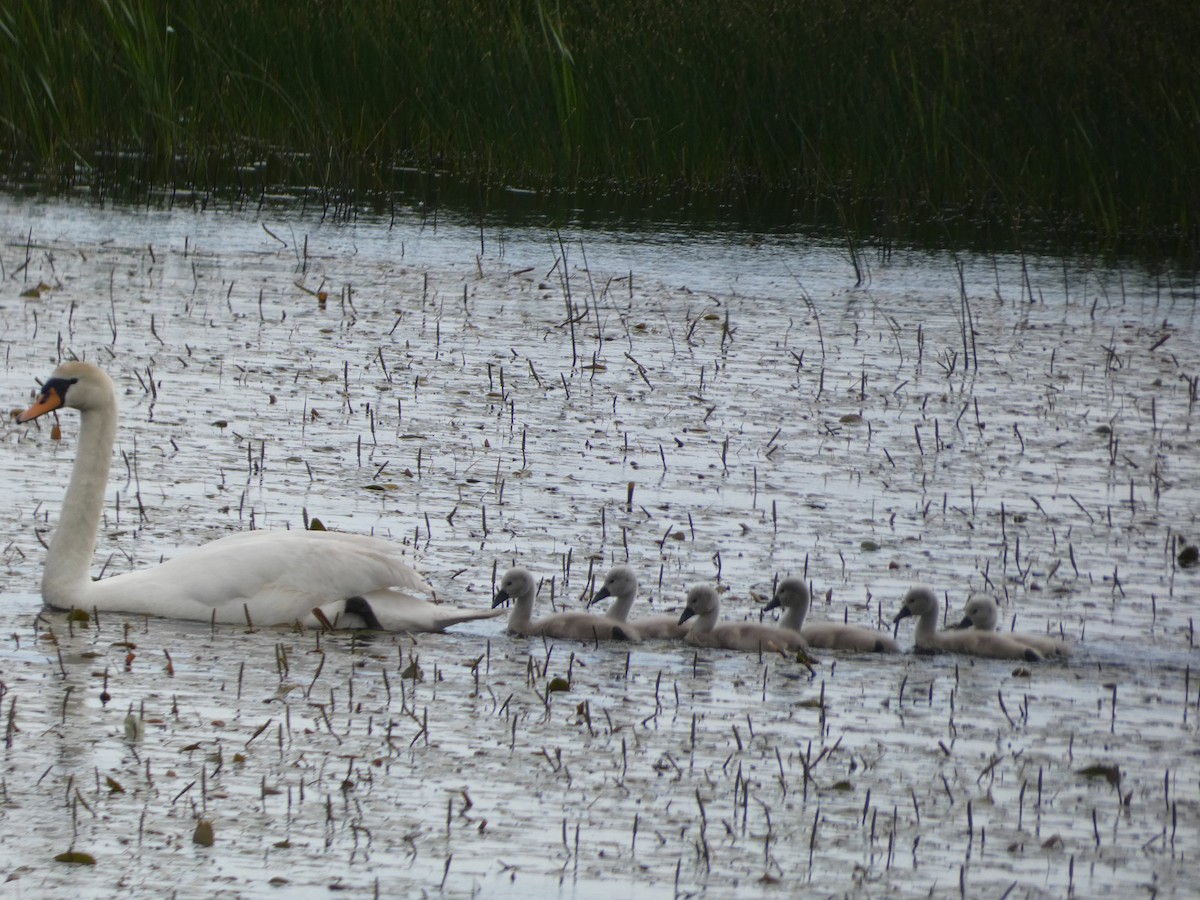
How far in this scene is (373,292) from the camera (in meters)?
13.9

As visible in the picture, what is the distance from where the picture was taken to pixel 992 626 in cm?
703

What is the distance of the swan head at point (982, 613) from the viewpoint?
700 centimetres

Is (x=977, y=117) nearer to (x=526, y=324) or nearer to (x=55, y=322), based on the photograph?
(x=526, y=324)

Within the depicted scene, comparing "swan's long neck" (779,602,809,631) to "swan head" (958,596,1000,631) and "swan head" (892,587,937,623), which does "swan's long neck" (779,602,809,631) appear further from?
"swan head" (958,596,1000,631)

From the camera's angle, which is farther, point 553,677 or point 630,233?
point 630,233

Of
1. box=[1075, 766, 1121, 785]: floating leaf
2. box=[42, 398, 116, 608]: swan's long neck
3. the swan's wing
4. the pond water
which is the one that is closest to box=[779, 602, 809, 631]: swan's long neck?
the pond water

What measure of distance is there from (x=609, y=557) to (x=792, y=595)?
1.05 metres

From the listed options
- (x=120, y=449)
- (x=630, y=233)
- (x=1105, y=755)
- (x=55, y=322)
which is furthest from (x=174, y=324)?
(x=1105, y=755)

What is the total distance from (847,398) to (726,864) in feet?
21.1

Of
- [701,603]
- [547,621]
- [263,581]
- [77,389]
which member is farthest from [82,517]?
[701,603]

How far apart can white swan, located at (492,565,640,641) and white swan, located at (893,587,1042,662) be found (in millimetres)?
895

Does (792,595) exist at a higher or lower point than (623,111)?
lower

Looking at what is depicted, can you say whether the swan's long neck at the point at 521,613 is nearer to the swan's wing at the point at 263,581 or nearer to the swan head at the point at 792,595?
the swan's wing at the point at 263,581

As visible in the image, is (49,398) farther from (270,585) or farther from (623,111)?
(623,111)
